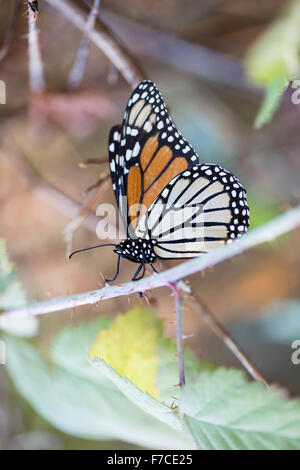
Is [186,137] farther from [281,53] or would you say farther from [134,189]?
[134,189]

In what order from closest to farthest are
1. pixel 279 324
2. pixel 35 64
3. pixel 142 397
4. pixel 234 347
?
pixel 142 397
pixel 234 347
pixel 35 64
pixel 279 324

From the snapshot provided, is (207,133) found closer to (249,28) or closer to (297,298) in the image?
(249,28)

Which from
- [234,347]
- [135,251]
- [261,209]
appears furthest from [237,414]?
[261,209]

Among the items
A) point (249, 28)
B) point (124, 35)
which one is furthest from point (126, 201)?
point (249, 28)

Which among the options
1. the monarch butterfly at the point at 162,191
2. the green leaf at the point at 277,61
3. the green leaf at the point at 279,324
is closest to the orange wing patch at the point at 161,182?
the monarch butterfly at the point at 162,191

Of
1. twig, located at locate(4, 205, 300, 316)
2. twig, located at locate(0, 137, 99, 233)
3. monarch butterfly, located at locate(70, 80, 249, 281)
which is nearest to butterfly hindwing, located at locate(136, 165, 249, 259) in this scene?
monarch butterfly, located at locate(70, 80, 249, 281)

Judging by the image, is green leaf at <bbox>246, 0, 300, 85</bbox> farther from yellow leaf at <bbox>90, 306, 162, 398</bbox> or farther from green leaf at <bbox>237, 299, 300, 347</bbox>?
green leaf at <bbox>237, 299, 300, 347</bbox>
